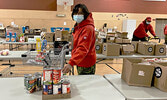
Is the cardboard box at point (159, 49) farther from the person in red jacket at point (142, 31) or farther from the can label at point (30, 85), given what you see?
the can label at point (30, 85)

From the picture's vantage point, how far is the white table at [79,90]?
1429 mm

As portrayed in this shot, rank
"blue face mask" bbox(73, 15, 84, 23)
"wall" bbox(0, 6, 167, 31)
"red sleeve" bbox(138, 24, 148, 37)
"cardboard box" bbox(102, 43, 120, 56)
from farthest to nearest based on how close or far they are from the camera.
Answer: "wall" bbox(0, 6, 167, 31)
"red sleeve" bbox(138, 24, 148, 37)
"cardboard box" bbox(102, 43, 120, 56)
"blue face mask" bbox(73, 15, 84, 23)

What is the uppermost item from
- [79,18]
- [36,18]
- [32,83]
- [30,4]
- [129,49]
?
[30,4]

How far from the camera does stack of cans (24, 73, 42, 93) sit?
1472 millimetres

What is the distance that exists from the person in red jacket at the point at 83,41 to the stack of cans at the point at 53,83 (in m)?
0.25

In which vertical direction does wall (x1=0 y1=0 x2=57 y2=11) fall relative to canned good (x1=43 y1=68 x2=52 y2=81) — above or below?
above

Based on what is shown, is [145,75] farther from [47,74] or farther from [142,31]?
[142,31]

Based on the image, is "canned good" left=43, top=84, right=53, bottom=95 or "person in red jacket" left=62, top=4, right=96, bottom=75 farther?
"person in red jacket" left=62, top=4, right=96, bottom=75

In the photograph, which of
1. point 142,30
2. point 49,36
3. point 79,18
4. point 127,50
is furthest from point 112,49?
point 142,30

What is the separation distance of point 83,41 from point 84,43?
1.0 inches

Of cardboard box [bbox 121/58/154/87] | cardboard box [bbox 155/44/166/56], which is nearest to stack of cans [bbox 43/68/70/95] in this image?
cardboard box [bbox 121/58/154/87]

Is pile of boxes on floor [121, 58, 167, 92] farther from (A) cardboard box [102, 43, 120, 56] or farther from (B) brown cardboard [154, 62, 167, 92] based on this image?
(A) cardboard box [102, 43, 120, 56]

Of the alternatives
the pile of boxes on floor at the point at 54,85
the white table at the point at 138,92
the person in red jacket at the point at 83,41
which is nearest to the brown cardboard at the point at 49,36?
the person in red jacket at the point at 83,41

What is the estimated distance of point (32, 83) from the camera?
58.5 inches
